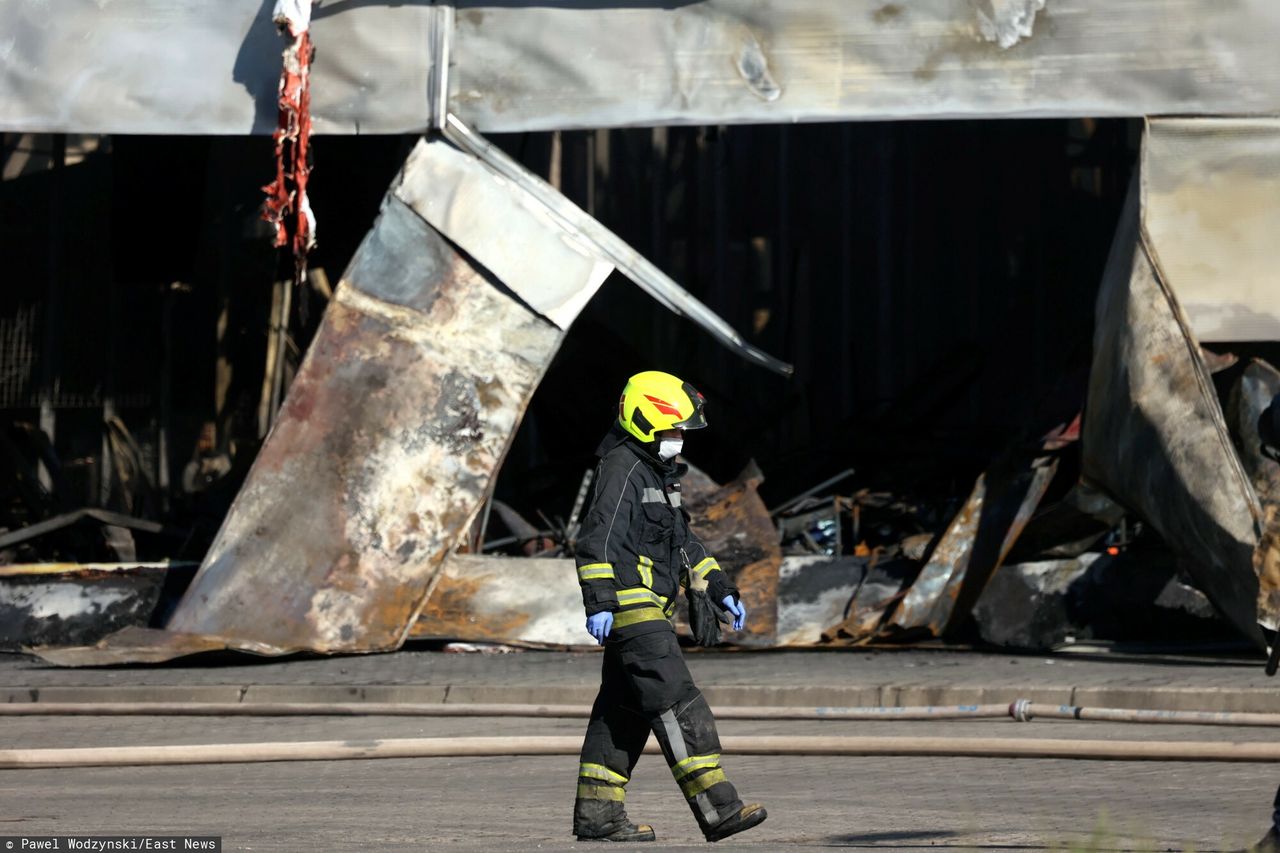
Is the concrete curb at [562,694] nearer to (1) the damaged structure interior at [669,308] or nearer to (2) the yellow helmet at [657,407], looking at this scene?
(1) the damaged structure interior at [669,308]

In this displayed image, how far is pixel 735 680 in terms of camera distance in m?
10.3

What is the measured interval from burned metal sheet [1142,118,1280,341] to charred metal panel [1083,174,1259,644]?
0.81 ft

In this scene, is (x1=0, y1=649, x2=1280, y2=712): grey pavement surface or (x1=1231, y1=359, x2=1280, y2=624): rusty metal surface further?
(x1=1231, y1=359, x2=1280, y2=624): rusty metal surface

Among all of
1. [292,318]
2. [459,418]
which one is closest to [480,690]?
[459,418]

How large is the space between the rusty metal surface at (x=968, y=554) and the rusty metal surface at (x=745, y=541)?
803 mm

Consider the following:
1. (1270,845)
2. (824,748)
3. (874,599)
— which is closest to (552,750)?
(824,748)

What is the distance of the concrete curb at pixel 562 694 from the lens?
960 centimetres

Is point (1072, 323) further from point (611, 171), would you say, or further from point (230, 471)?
point (230, 471)

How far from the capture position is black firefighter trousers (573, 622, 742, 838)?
6.01 meters

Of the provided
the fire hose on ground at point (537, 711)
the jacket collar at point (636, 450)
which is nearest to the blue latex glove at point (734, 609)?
the jacket collar at point (636, 450)

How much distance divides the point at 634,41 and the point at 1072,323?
682 cm

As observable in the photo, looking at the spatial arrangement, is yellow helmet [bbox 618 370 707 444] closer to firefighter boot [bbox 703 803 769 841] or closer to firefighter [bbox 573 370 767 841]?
firefighter [bbox 573 370 767 841]

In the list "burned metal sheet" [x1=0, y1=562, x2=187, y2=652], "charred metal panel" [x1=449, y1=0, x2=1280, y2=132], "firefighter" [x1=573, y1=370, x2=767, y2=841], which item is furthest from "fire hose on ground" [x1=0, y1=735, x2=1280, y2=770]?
"charred metal panel" [x1=449, y1=0, x2=1280, y2=132]

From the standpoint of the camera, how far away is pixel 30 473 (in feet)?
50.0
